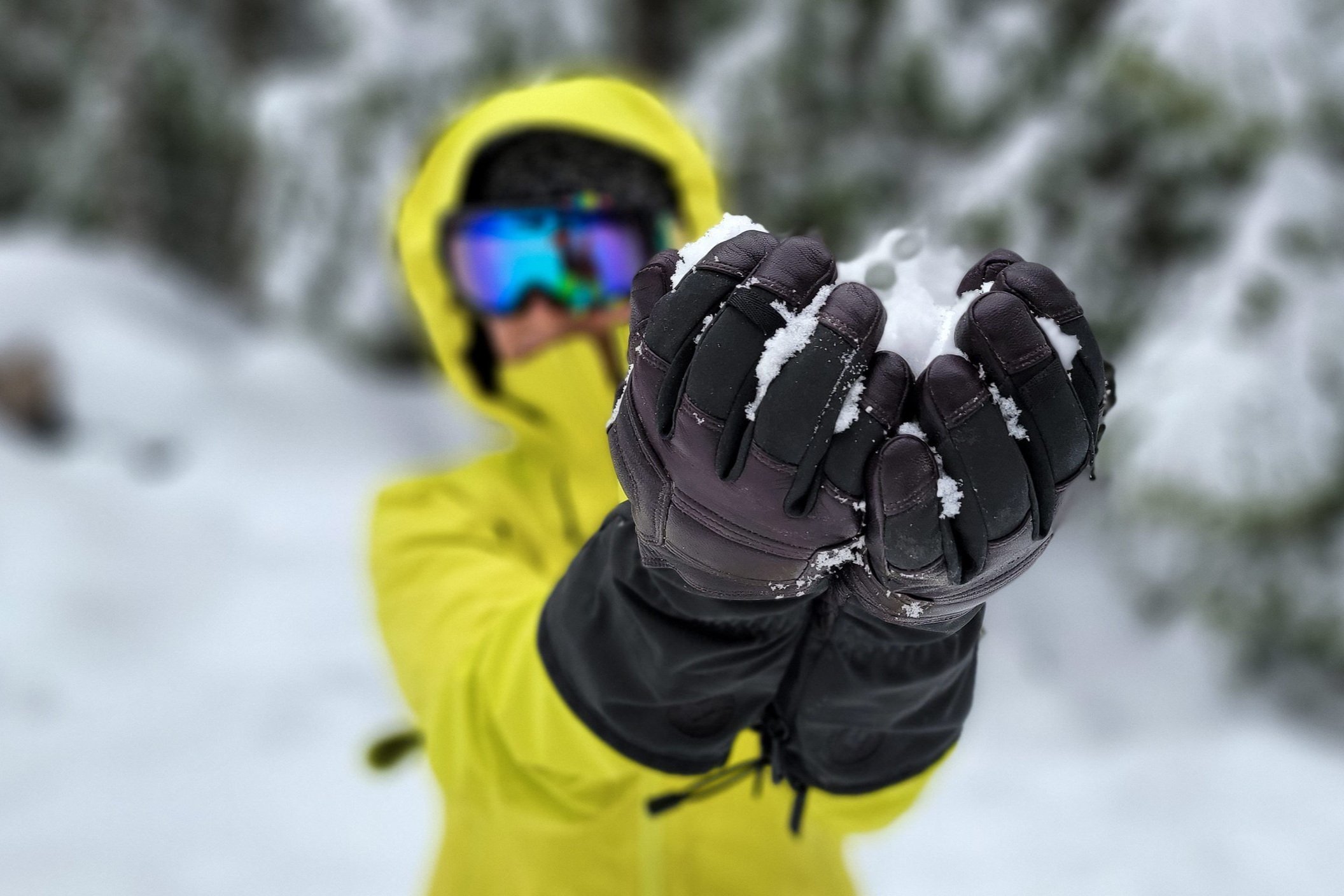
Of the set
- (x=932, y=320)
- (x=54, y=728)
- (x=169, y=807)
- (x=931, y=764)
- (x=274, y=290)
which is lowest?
(x=931, y=764)

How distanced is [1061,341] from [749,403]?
Result: 24cm

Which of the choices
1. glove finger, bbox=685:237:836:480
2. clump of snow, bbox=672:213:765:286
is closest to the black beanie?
clump of snow, bbox=672:213:765:286

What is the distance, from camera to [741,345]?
0.63m

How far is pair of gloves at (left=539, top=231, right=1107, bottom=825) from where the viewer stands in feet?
2.05

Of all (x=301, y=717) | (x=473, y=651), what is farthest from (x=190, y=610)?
(x=473, y=651)

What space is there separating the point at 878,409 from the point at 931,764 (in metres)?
0.53

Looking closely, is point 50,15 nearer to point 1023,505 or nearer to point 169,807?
point 169,807

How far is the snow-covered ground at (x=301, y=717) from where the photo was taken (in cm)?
285

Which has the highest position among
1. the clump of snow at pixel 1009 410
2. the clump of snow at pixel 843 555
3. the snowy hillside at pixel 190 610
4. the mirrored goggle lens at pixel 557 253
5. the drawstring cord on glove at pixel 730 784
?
the snowy hillside at pixel 190 610

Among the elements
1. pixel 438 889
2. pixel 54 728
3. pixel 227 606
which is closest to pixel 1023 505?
pixel 438 889

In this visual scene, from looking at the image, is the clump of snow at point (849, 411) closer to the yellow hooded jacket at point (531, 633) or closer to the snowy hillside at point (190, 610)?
the yellow hooded jacket at point (531, 633)

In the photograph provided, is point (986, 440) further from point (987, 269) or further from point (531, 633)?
point (531, 633)

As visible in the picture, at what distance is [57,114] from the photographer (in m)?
10.4

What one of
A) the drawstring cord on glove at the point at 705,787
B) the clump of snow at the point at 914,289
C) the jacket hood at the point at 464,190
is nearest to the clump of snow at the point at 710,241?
the clump of snow at the point at 914,289
